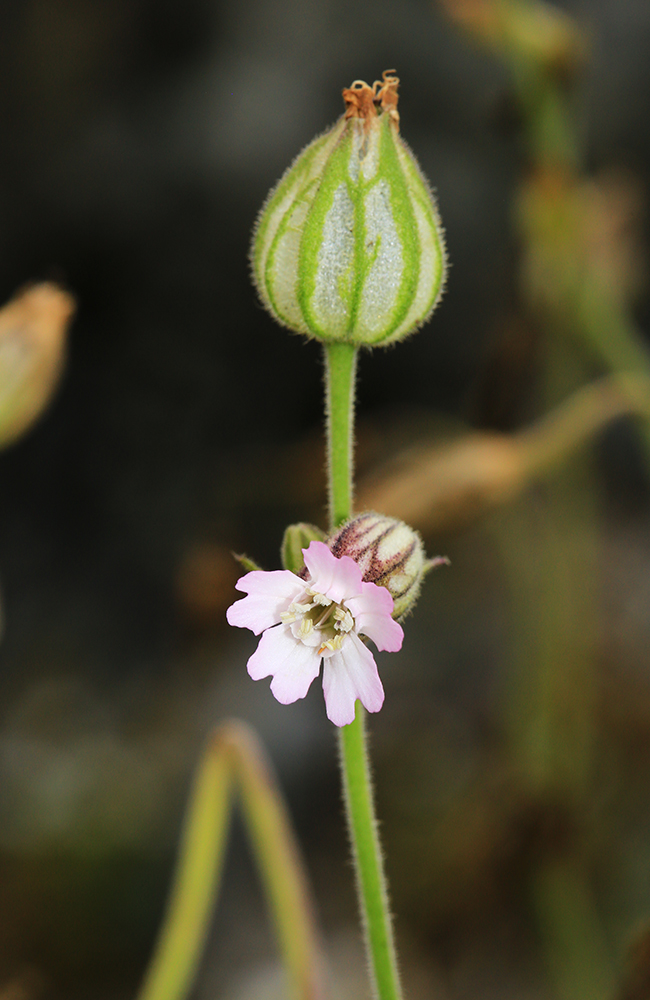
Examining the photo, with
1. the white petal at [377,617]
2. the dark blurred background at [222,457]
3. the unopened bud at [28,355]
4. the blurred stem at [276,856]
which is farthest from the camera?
the dark blurred background at [222,457]

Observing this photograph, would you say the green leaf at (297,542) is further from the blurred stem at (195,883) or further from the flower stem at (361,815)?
the blurred stem at (195,883)

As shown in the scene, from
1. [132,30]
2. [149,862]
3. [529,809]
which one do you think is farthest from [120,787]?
[132,30]

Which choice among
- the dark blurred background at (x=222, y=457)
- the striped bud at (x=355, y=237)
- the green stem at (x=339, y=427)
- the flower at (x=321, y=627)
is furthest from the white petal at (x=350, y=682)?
the dark blurred background at (x=222, y=457)

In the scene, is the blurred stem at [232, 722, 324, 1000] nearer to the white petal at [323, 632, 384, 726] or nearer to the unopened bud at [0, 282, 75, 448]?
the unopened bud at [0, 282, 75, 448]

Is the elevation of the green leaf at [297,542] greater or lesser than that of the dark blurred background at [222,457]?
lesser

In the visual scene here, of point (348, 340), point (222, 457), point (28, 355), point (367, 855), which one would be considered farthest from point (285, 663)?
point (222, 457)
